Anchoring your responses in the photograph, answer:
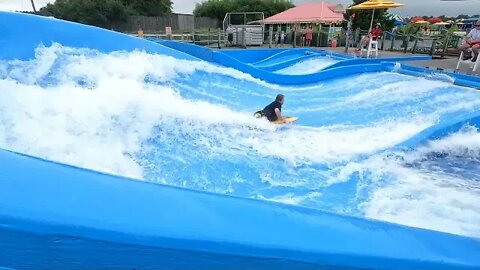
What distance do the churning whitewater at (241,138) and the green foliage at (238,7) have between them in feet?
117

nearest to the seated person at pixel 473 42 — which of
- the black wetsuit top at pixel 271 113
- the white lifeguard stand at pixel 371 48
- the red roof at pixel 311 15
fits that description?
the white lifeguard stand at pixel 371 48

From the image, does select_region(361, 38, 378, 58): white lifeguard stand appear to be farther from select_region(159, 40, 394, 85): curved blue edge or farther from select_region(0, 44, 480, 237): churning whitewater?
select_region(0, 44, 480, 237): churning whitewater

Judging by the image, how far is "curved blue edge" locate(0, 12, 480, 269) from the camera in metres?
1.07

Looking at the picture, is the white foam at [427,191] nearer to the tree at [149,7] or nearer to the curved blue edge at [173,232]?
the curved blue edge at [173,232]

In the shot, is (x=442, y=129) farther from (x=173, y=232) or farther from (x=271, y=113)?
(x=173, y=232)

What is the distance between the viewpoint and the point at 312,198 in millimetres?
3656

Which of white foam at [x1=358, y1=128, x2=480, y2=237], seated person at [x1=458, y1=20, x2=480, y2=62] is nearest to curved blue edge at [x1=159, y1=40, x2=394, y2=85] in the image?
seated person at [x1=458, y1=20, x2=480, y2=62]

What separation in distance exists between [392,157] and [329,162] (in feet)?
2.68

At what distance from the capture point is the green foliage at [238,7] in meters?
41.3

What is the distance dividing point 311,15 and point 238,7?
25234 millimetres

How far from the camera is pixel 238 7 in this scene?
138 feet

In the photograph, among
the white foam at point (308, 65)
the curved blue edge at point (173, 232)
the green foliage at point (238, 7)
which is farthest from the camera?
the green foliage at point (238, 7)

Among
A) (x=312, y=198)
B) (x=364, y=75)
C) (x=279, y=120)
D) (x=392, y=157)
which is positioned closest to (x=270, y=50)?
(x=364, y=75)

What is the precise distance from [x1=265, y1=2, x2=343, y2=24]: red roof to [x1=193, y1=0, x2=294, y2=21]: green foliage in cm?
2173
